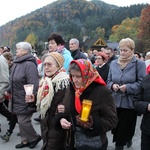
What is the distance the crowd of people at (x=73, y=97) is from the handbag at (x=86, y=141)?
23 millimetres

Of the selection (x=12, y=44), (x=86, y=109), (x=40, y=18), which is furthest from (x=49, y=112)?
(x=40, y=18)

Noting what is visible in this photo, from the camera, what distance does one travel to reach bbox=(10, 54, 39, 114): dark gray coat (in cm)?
418

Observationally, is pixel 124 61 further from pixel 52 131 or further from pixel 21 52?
pixel 21 52

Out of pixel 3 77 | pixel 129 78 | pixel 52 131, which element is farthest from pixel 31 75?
pixel 129 78

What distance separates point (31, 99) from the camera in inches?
125

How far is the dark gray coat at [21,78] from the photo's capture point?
4176 mm

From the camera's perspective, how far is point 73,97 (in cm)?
241

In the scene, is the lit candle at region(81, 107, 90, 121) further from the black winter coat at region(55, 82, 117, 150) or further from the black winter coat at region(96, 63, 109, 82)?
the black winter coat at region(96, 63, 109, 82)

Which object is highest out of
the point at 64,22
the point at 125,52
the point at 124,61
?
the point at 64,22

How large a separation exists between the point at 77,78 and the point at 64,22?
13205cm

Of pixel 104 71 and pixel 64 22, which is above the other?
pixel 64 22

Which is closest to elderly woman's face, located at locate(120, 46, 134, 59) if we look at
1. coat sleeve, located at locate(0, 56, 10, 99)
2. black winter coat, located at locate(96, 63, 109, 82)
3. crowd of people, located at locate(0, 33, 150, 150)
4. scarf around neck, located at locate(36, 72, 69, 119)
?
crowd of people, located at locate(0, 33, 150, 150)

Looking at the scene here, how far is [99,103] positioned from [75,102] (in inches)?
9.0

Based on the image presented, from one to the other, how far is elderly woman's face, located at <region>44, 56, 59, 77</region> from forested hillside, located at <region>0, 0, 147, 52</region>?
77.7 metres
